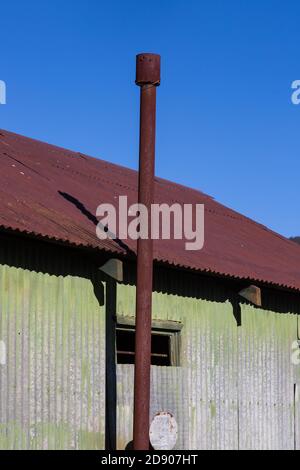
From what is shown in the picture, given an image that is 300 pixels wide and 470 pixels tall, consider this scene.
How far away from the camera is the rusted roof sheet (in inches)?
413

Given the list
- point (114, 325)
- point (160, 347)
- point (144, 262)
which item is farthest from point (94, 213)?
point (144, 262)

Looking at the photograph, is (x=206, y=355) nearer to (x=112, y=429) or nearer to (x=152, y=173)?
(x=112, y=429)

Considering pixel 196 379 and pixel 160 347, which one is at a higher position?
pixel 160 347

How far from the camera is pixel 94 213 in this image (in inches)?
476

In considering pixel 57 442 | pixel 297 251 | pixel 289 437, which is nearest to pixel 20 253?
pixel 57 442

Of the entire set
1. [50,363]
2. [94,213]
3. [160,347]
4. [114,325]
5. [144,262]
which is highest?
[94,213]

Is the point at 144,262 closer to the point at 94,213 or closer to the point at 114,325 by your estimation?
the point at 114,325

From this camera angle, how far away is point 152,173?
10.1 meters

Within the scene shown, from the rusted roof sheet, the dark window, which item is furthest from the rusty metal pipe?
the dark window

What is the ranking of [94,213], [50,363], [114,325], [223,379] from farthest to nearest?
[223,379], [94,213], [114,325], [50,363]

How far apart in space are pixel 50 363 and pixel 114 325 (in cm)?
124

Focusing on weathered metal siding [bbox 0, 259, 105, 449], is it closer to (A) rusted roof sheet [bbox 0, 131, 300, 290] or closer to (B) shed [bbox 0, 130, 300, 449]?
(B) shed [bbox 0, 130, 300, 449]

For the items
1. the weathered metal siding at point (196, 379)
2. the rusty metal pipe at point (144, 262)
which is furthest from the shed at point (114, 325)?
the rusty metal pipe at point (144, 262)

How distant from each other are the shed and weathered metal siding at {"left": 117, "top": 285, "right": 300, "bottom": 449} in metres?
0.02
